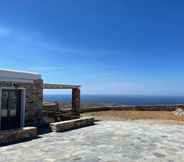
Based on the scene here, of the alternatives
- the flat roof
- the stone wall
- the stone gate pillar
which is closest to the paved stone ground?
the stone wall

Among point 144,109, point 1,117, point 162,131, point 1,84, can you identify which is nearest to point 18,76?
point 1,84

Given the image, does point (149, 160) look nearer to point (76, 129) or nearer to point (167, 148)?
point (167, 148)

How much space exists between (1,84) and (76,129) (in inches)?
181

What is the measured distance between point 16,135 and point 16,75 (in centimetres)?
387

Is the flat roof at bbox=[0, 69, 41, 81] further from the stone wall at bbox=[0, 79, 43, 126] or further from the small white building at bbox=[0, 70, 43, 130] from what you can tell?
the stone wall at bbox=[0, 79, 43, 126]

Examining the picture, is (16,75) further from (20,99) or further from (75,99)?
(75,99)

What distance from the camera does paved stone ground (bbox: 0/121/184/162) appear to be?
26.8 ft

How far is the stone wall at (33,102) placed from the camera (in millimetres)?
14329

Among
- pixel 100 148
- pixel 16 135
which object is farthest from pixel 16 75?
pixel 100 148

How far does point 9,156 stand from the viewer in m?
8.19

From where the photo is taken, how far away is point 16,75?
44.0ft

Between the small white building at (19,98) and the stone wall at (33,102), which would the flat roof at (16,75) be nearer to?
the small white building at (19,98)

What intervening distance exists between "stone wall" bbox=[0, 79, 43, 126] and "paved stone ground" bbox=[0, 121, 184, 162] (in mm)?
2815

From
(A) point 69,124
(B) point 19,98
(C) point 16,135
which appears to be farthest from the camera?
(A) point 69,124
